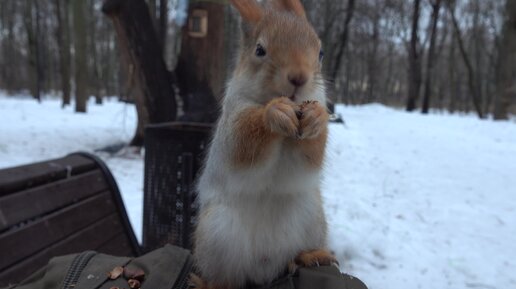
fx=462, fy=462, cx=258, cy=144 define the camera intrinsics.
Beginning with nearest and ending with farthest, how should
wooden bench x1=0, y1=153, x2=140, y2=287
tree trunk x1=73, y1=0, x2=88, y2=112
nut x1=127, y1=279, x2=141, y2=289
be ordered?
nut x1=127, y1=279, x2=141, y2=289 < wooden bench x1=0, y1=153, x2=140, y2=287 < tree trunk x1=73, y1=0, x2=88, y2=112

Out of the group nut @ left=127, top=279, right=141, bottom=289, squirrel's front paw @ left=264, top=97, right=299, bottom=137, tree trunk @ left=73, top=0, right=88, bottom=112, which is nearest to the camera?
squirrel's front paw @ left=264, top=97, right=299, bottom=137

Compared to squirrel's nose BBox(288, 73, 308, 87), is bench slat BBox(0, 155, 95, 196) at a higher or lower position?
Result: lower

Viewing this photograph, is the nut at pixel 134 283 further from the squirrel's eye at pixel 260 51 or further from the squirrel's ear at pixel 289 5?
the squirrel's ear at pixel 289 5

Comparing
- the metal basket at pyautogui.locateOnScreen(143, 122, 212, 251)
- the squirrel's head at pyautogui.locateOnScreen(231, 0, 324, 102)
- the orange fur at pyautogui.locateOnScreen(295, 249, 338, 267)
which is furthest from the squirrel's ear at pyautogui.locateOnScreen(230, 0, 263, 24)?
the metal basket at pyautogui.locateOnScreen(143, 122, 212, 251)

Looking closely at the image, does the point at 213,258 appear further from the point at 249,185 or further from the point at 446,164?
the point at 446,164

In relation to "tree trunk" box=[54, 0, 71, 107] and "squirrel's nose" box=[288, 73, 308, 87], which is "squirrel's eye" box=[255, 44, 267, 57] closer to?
"squirrel's nose" box=[288, 73, 308, 87]

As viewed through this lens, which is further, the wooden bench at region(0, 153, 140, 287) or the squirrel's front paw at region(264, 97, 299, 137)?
the wooden bench at region(0, 153, 140, 287)

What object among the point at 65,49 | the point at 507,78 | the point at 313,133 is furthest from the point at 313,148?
the point at 65,49
